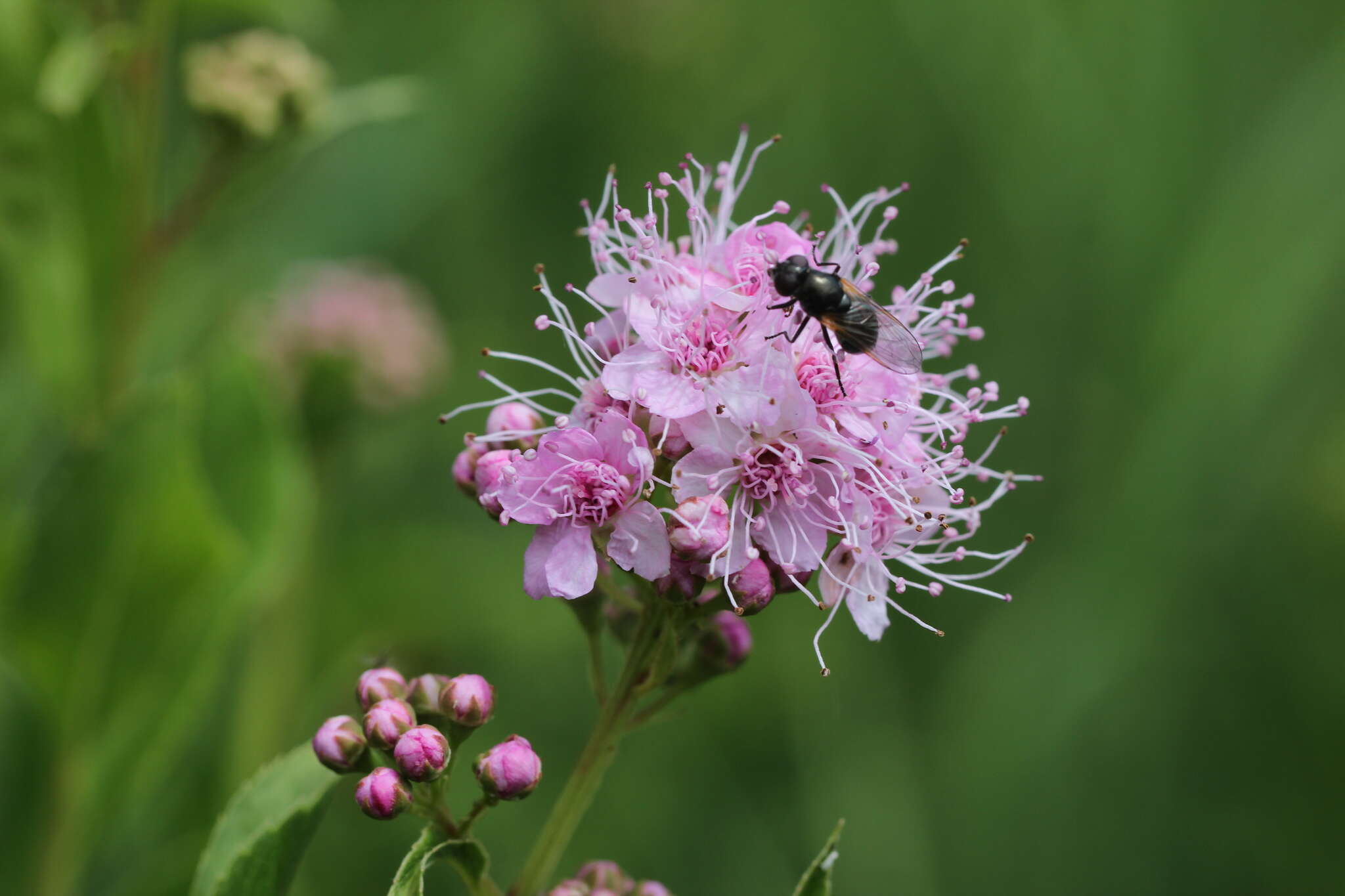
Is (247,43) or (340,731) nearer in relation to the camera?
(340,731)

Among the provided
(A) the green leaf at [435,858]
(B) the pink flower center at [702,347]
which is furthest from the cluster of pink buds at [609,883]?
(B) the pink flower center at [702,347]

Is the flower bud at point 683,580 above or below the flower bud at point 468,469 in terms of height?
above

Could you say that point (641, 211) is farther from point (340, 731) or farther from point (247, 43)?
point (340, 731)

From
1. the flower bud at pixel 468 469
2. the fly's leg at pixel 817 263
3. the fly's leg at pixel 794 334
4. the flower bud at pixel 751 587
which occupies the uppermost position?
the fly's leg at pixel 817 263

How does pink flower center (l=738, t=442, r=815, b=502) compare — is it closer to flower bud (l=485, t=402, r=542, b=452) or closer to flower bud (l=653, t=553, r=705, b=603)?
flower bud (l=653, t=553, r=705, b=603)

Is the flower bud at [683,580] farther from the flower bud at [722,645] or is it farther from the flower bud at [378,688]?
the flower bud at [378,688]

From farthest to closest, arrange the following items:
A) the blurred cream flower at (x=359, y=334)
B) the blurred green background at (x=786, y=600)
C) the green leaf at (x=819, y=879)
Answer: the blurred cream flower at (x=359, y=334) → the blurred green background at (x=786, y=600) → the green leaf at (x=819, y=879)

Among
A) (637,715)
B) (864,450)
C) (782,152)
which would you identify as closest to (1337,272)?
(782,152)
